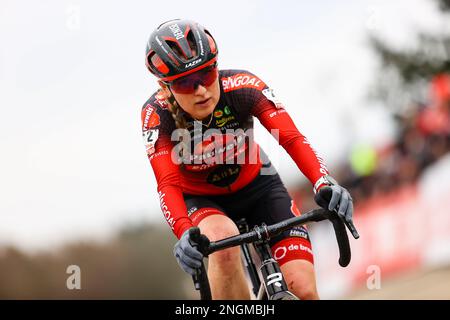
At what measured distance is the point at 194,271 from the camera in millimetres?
4008

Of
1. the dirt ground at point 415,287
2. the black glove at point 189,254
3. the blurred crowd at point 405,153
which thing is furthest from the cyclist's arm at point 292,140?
the blurred crowd at point 405,153

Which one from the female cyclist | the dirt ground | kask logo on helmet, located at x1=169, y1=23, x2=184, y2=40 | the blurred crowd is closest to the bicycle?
the female cyclist

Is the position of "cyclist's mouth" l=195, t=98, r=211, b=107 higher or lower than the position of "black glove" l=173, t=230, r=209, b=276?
higher

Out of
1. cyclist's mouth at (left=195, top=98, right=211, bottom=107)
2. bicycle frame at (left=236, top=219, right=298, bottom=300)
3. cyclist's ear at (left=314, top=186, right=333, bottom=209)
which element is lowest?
bicycle frame at (left=236, top=219, right=298, bottom=300)

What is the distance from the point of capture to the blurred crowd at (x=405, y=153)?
39.7 ft

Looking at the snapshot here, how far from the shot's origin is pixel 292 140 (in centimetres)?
476

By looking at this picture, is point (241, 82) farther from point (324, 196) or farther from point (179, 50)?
point (324, 196)

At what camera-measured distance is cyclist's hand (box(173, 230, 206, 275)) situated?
3975mm

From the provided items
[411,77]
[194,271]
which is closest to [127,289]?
[411,77]

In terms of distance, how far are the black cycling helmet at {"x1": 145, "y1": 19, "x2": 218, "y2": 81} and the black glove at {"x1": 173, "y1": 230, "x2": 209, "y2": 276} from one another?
117cm

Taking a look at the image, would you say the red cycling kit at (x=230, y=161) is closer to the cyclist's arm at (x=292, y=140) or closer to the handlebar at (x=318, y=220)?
the cyclist's arm at (x=292, y=140)

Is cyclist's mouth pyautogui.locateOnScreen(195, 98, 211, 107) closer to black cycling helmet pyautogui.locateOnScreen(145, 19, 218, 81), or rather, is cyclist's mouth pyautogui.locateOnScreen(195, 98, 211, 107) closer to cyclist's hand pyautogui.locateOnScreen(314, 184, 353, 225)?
black cycling helmet pyautogui.locateOnScreen(145, 19, 218, 81)

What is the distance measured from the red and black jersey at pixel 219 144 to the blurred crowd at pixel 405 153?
288 inches
